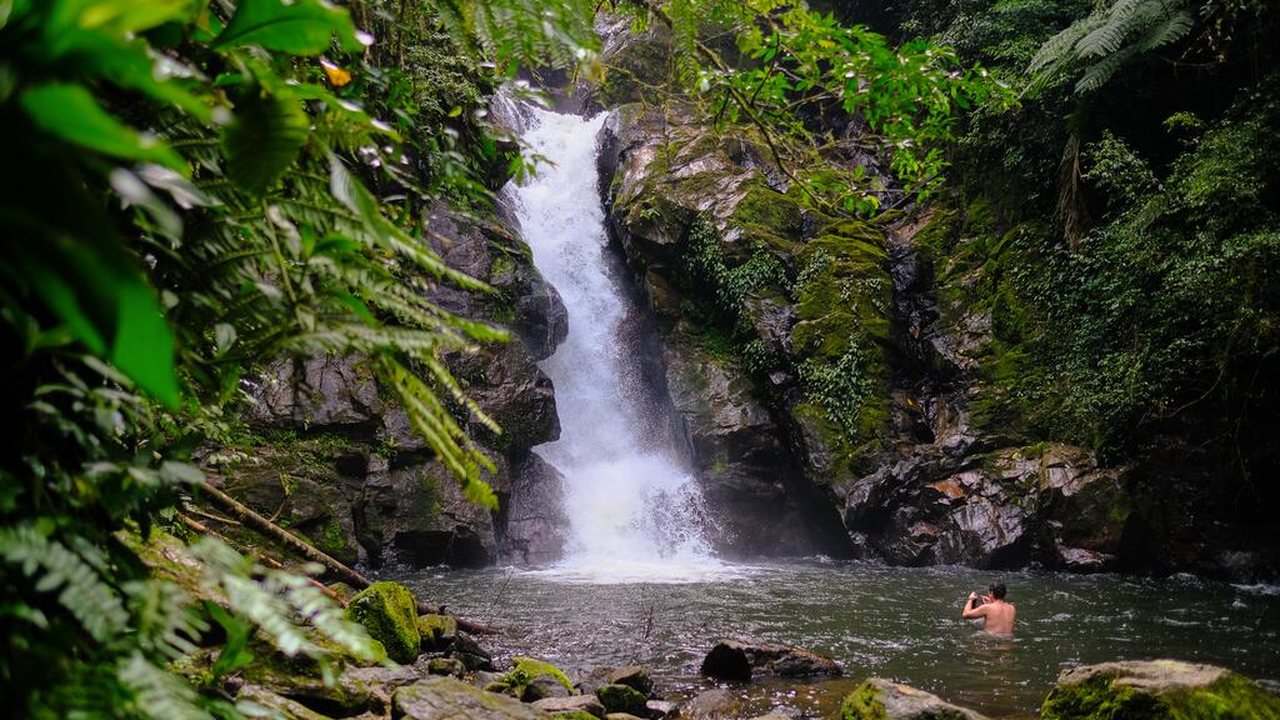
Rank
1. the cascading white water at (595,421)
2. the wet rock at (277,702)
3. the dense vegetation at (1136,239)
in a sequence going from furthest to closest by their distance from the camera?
the cascading white water at (595,421) → the dense vegetation at (1136,239) → the wet rock at (277,702)

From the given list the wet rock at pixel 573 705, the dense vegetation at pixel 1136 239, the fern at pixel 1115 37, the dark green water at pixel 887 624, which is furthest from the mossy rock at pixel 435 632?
the fern at pixel 1115 37

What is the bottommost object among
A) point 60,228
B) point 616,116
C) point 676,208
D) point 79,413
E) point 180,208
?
point 79,413

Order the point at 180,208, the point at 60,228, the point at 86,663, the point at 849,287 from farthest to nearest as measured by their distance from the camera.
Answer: the point at 849,287 < the point at 180,208 < the point at 86,663 < the point at 60,228

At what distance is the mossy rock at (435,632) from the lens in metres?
6.39

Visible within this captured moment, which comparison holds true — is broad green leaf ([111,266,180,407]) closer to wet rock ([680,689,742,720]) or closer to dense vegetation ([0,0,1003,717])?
dense vegetation ([0,0,1003,717])

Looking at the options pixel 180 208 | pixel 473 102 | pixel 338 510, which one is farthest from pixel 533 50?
pixel 338 510

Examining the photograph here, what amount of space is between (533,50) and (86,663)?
1.61 meters

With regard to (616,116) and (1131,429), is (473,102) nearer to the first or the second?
(1131,429)

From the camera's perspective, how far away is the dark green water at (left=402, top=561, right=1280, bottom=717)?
6.25 meters

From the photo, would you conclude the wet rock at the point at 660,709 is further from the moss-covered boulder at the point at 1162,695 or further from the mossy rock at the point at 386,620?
the moss-covered boulder at the point at 1162,695

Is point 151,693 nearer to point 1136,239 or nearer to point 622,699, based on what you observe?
point 622,699

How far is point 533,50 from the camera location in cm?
189

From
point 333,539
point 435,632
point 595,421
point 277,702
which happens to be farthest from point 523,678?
point 595,421

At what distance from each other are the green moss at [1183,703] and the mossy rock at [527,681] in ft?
11.1
